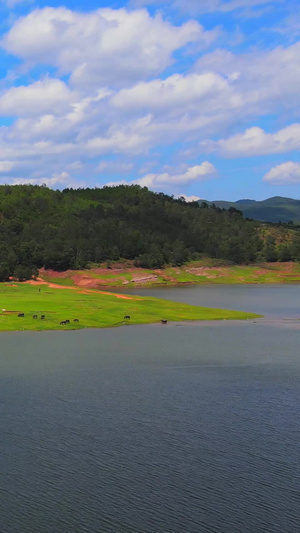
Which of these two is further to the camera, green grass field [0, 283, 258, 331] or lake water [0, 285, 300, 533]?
green grass field [0, 283, 258, 331]

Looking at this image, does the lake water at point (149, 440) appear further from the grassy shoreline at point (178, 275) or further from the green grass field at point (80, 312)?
the grassy shoreline at point (178, 275)

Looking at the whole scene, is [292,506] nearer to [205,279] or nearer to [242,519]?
[242,519]

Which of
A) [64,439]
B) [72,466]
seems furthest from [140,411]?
[72,466]

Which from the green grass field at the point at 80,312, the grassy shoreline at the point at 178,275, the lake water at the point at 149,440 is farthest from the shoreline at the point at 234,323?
the grassy shoreline at the point at 178,275

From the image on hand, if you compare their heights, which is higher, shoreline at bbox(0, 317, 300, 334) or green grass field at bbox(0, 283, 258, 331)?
green grass field at bbox(0, 283, 258, 331)

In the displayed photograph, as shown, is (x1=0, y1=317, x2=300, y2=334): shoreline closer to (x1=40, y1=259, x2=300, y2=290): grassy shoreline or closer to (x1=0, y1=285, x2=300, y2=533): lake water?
(x1=0, y1=285, x2=300, y2=533): lake water

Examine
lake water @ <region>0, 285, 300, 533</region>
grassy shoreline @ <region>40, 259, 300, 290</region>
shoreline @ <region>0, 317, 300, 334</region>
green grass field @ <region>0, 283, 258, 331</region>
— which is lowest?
lake water @ <region>0, 285, 300, 533</region>

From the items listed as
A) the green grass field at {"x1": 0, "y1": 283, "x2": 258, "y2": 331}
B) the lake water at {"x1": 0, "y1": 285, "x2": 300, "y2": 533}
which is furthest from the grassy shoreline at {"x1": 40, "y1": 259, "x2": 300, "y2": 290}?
the lake water at {"x1": 0, "y1": 285, "x2": 300, "y2": 533}

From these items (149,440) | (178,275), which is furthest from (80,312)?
(178,275)
